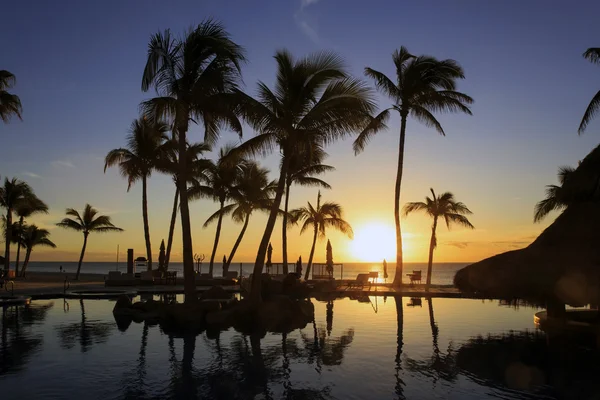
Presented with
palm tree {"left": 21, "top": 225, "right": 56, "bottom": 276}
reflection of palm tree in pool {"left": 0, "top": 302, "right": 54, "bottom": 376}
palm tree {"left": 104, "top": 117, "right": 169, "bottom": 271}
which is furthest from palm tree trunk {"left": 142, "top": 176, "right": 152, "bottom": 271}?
palm tree {"left": 21, "top": 225, "right": 56, "bottom": 276}

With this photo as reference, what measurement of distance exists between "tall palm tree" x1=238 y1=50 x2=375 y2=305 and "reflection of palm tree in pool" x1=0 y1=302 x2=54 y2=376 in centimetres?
678

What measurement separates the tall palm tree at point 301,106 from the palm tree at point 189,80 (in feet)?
3.22

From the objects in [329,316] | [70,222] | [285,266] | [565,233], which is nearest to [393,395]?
[565,233]

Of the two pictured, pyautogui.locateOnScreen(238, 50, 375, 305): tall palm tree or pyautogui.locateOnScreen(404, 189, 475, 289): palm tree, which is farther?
pyautogui.locateOnScreen(404, 189, 475, 289): palm tree

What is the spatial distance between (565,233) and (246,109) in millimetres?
10892

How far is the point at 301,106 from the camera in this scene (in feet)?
57.4

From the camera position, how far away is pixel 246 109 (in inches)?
677

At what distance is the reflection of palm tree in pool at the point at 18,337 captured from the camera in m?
10.8

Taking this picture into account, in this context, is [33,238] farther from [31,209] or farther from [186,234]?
[186,234]

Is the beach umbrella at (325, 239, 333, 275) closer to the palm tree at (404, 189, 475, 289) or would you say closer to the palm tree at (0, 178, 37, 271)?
the palm tree at (404, 189, 475, 289)

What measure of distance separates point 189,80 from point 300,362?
34.5 feet

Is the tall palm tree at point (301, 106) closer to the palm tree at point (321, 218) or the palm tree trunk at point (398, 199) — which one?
the palm tree trunk at point (398, 199)

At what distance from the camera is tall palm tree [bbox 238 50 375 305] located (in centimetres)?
1722

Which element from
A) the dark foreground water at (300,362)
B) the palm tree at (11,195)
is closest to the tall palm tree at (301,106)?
the dark foreground water at (300,362)
